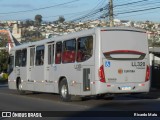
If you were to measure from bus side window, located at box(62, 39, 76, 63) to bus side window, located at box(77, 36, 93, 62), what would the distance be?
579mm

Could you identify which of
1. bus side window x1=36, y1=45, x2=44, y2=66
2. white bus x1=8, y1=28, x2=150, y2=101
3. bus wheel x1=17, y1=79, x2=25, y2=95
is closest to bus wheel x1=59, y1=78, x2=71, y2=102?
white bus x1=8, y1=28, x2=150, y2=101

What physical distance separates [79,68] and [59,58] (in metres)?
2.50

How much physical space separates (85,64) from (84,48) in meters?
0.72

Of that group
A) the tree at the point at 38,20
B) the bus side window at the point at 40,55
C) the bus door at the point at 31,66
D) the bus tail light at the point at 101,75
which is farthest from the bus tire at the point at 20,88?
the tree at the point at 38,20

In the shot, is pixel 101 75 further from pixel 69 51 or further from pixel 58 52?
pixel 58 52

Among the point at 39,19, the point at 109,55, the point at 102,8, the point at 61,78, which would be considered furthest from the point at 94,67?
the point at 39,19

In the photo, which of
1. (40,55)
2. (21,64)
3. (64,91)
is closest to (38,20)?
(21,64)

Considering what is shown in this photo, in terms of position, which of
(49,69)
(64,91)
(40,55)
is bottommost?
(64,91)

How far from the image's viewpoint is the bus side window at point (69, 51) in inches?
868

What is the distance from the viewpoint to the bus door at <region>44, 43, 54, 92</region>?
24.5 m

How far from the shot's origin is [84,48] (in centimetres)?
2097

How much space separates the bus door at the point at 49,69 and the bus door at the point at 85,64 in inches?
123

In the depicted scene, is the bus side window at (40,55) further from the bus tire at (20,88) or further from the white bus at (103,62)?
the bus tire at (20,88)

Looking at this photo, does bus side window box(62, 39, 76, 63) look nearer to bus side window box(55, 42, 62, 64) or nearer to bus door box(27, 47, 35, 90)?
bus side window box(55, 42, 62, 64)
